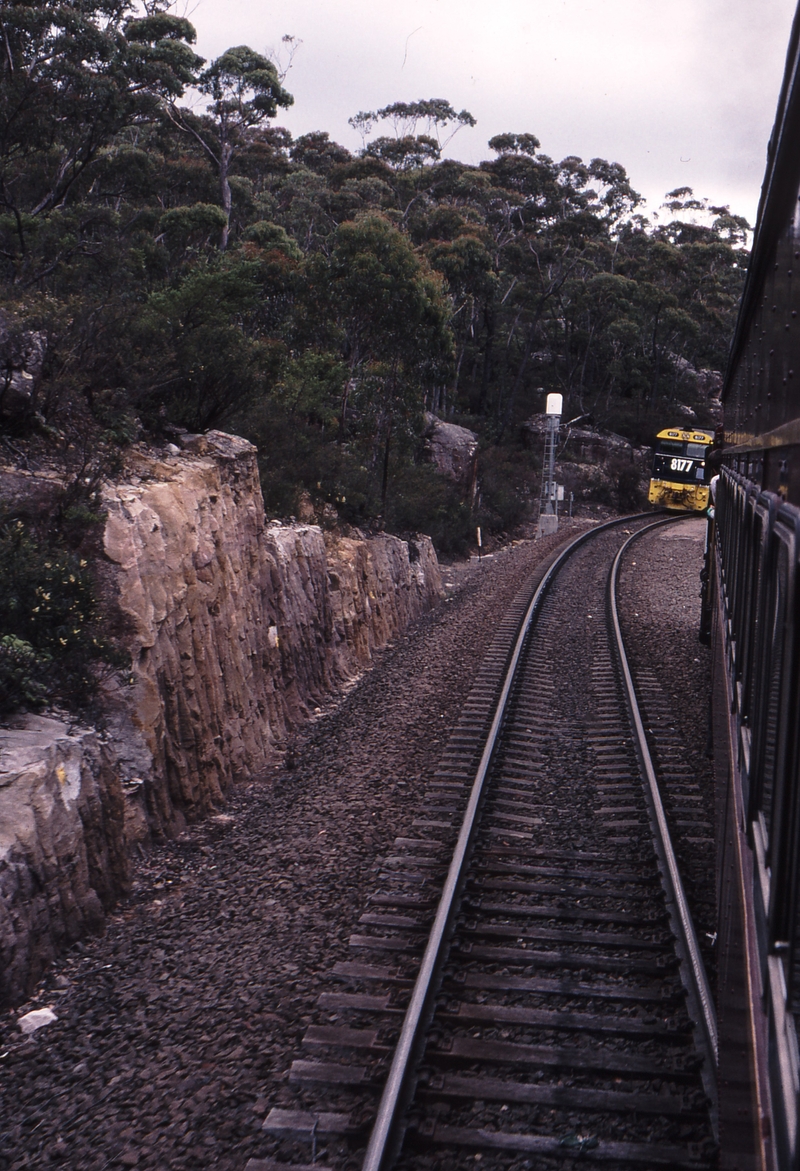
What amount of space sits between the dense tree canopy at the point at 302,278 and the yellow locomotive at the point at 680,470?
5.71 meters

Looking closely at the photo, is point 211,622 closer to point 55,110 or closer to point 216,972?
point 216,972

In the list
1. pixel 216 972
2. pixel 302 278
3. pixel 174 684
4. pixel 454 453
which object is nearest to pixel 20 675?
pixel 174 684

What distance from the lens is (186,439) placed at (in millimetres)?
10633

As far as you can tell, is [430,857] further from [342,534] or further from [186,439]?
[342,534]

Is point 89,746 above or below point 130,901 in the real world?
above

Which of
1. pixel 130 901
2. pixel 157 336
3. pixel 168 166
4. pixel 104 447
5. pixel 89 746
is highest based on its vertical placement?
pixel 168 166

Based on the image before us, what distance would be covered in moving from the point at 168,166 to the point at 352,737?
29860 millimetres

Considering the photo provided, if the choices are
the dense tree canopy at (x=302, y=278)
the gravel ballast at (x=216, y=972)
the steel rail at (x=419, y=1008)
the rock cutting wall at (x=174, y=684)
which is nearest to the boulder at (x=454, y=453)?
the dense tree canopy at (x=302, y=278)

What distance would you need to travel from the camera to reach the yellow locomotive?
3341 cm

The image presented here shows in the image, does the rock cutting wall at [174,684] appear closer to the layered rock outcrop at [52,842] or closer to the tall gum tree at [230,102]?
the layered rock outcrop at [52,842]

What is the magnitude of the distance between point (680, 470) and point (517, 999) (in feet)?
102

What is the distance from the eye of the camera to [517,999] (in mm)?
5047

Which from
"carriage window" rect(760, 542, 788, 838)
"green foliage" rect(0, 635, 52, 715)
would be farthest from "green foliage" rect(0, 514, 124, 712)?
"carriage window" rect(760, 542, 788, 838)

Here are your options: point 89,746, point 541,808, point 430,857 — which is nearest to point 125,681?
point 89,746
